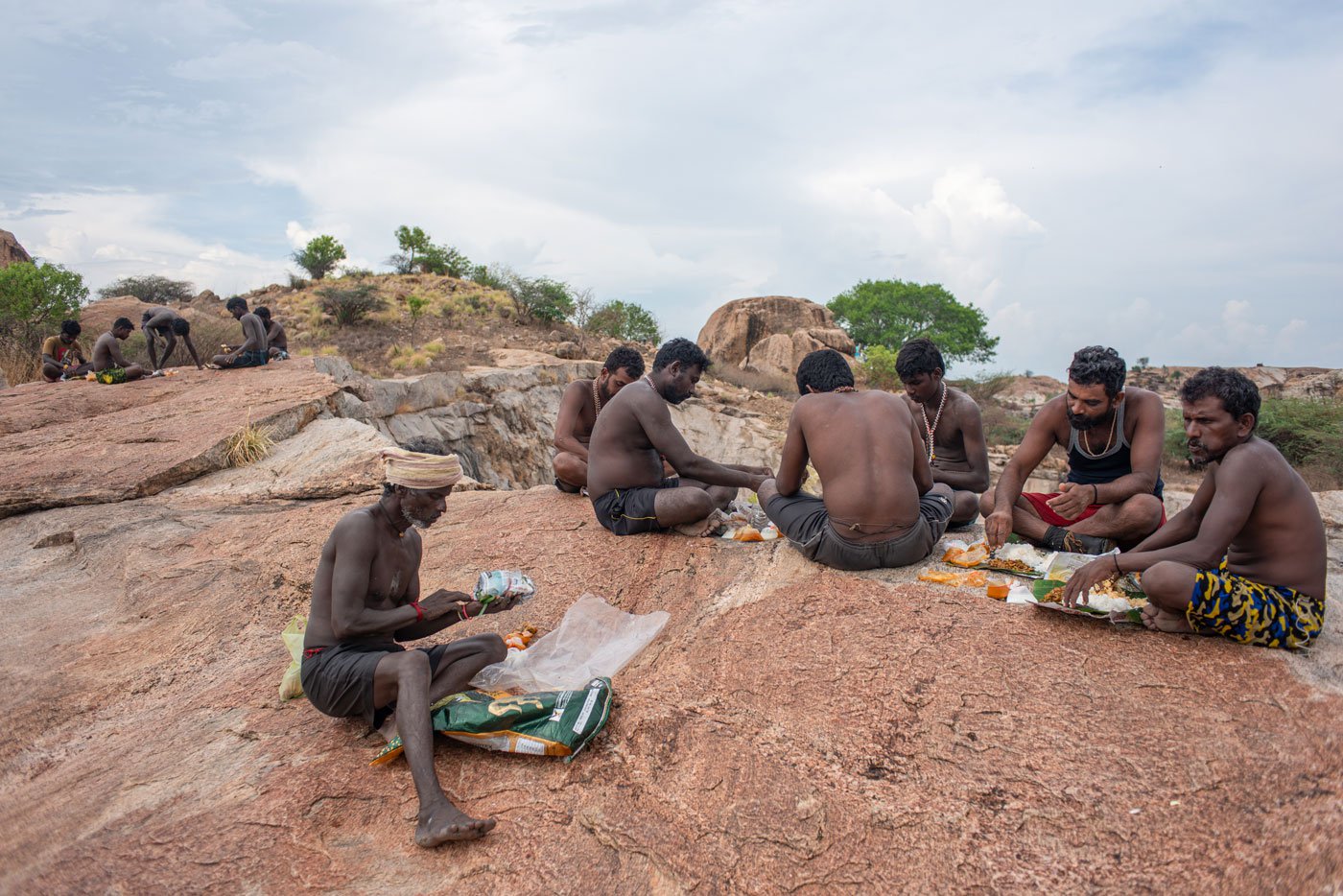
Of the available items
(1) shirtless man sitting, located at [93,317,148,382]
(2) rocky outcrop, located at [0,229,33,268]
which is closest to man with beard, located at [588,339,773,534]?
(1) shirtless man sitting, located at [93,317,148,382]

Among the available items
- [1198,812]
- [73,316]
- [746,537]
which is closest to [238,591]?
[746,537]

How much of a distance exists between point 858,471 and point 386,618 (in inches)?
94.1

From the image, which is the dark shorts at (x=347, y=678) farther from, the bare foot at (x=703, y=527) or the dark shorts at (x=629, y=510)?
the bare foot at (x=703, y=527)

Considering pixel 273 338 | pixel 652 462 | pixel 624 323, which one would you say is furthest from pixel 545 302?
pixel 652 462

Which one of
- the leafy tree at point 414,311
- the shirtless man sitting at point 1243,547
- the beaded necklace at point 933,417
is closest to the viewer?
the shirtless man sitting at point 1243,547

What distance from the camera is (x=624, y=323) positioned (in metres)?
29.6

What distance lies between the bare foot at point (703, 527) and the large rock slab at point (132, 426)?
18.0ft

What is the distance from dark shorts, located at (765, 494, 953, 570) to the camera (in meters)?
4.17

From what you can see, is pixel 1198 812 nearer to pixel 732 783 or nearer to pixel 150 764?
pixel 732 783

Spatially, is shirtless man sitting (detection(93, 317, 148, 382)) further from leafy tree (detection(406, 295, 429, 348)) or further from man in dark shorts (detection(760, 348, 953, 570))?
man in dark shorts (detection(760, 348, 953, 570))

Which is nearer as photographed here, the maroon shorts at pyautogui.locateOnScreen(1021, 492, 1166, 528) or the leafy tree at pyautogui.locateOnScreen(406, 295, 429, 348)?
the maroon shorts at pyautogui.locateOnScreen(1021, 492, 1166, 528)

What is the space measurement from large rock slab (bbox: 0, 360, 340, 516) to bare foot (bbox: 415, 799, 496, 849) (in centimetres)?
651

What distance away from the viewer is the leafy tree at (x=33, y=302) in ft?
56.6

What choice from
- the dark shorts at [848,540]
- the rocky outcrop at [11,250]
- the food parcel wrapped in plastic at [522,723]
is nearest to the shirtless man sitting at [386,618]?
the food parcel wrapped in plastic at [522,723]
